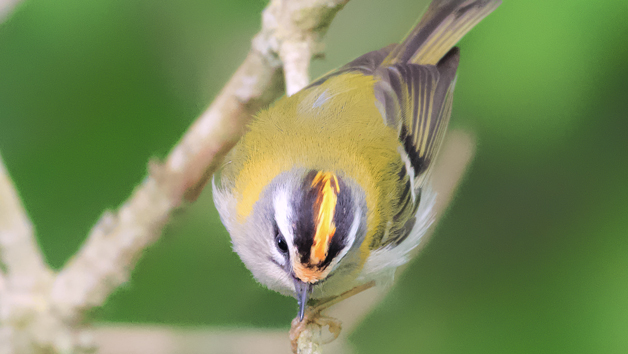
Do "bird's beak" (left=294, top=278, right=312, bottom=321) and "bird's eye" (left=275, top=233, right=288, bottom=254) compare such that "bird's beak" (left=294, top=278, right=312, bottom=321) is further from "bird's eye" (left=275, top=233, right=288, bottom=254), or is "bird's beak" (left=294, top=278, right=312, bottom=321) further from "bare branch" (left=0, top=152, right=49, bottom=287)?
"bare branch" (left=0, top=152, right=49, bottom=287)

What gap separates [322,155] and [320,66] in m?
0.62

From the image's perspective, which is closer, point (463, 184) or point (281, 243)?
point (281, 243)

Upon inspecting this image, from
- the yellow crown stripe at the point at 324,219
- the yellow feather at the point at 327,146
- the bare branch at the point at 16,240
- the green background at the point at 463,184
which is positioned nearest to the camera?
the yellow crown stripe at the point at 324,219

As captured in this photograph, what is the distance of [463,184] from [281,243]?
0.89 m

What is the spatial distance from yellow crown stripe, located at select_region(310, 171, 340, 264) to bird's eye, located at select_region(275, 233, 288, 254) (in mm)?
85

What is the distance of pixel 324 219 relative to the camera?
1.00 metres

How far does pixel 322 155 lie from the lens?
1.20 m

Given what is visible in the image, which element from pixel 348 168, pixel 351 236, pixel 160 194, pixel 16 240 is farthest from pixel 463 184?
pixel 16 240

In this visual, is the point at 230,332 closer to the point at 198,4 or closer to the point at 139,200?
the point at 139,200

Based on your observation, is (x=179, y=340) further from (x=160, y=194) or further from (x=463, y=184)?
(x=463, y=184)

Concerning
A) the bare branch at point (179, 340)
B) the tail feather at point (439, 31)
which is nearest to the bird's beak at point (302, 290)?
the bare branch at point (179, 340)

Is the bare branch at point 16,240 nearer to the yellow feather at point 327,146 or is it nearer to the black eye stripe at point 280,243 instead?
the yellow feather at point 327,146

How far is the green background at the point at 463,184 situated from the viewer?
1.66m

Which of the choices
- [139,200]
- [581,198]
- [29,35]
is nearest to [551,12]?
[581,198]
